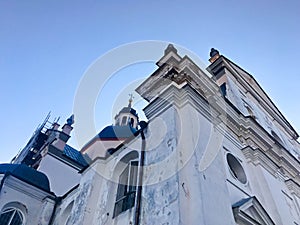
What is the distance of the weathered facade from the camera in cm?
607

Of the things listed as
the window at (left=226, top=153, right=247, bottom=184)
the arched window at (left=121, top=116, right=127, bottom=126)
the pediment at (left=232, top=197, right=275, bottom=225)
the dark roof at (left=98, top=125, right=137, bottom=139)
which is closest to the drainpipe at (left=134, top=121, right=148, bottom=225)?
the pediment at (left=232, top=197, right=275, bottom=225)

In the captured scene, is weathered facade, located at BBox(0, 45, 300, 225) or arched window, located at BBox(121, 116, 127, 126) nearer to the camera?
weathered facade, located at BBox(0, 45, 300, 225)

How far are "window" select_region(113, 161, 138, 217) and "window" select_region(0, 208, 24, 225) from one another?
15.6 feet

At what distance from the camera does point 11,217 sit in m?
10.7

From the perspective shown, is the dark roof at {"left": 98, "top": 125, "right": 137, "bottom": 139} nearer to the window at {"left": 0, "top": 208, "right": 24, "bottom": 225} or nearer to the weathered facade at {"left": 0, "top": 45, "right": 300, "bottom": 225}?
the weathered facade at {"left": 0, "top": 45, "right": 300, "bottom": 225}

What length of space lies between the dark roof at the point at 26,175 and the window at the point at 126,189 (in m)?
4.69

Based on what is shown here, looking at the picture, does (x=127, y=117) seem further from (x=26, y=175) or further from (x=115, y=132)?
(x=26, y=175)

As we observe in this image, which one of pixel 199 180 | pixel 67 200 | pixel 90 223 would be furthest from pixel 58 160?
pixel 199 180

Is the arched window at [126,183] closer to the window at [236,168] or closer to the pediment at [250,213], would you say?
the pediment at [250,213]

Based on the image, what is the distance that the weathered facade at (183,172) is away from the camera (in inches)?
239

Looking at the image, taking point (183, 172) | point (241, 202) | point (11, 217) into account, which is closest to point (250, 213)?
point (241, 202)

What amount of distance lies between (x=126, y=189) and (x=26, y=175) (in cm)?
581

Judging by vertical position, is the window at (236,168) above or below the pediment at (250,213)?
above

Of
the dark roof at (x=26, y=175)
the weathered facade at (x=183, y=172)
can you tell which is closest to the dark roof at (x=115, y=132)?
the dark roof at (x=26, y=175)
